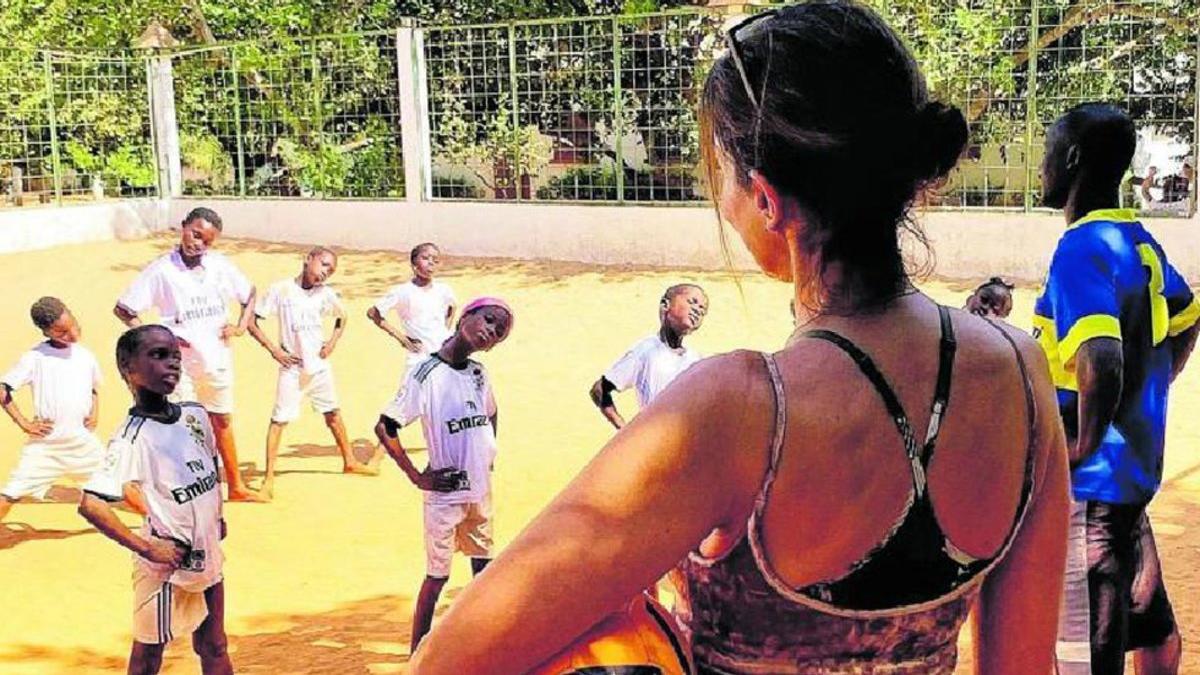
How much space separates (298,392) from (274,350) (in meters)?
0.31

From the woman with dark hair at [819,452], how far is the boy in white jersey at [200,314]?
688cm

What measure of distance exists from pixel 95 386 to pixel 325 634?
8.08 ft

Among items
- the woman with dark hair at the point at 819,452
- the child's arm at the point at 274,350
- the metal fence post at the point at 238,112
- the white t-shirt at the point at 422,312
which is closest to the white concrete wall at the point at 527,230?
the metal fence post at the point at 238,112

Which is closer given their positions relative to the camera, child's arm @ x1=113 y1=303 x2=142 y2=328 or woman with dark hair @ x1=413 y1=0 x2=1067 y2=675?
woman with dark hair @ x1=413 y1=0 x2=1067 y2=675

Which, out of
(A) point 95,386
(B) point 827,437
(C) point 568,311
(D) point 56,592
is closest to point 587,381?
(C) point 568,311

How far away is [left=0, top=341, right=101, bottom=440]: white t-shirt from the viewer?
689 cm

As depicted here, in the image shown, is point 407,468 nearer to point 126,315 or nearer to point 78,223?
point 126,315

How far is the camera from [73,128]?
19.2 metres

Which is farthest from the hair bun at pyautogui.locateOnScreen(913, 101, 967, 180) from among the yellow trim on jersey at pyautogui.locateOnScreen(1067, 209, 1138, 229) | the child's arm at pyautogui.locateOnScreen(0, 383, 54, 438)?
the child's arm at pyautogui.locateOnScreen(0, 383, 54, 438)

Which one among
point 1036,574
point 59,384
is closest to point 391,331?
point 59,384

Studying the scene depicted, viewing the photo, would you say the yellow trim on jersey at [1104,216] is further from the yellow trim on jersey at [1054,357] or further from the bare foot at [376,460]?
the bare foot at [376,460]

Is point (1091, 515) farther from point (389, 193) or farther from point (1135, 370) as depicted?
point (389, 193)

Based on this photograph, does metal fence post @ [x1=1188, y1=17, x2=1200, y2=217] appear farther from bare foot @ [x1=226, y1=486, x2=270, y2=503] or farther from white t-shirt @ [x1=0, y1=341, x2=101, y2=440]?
white t-shirt @ [x1=0, y1=341, x2=101, y2=440]

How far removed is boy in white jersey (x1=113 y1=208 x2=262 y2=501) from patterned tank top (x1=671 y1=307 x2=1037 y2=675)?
6.85m
